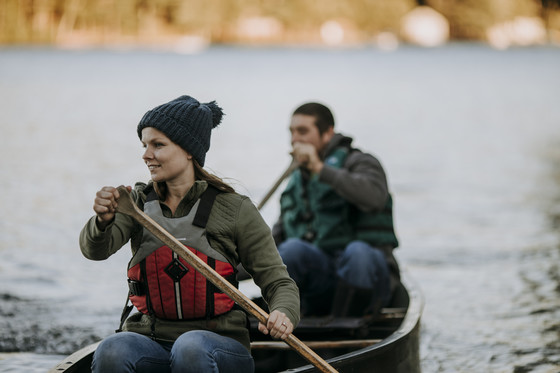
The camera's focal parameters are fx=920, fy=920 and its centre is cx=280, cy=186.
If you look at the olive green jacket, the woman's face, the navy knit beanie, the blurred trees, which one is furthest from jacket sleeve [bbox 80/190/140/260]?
the blurred trees

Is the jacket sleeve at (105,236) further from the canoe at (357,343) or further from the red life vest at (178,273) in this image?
the canoe at (357,343)

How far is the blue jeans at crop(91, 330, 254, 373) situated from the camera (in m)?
2.66

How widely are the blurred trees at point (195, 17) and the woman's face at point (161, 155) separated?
→ 221 ft

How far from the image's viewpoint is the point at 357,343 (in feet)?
14.2

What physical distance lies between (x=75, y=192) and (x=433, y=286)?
8.91 m

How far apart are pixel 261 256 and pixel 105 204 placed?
54 centimetres

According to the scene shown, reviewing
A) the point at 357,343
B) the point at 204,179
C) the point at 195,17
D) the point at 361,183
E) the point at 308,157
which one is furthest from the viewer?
the point at 195,17

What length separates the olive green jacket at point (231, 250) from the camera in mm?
2855

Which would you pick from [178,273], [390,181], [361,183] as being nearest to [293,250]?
[361,183]

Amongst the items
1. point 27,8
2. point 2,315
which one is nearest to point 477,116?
point 2,315

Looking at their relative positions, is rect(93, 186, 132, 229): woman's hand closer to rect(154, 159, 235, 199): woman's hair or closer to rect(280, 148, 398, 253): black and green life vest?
rect(154, 159, 235, 199): woman's hair

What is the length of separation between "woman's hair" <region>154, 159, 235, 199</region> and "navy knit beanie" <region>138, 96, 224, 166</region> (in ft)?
0.09

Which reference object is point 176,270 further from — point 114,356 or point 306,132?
point 306,132

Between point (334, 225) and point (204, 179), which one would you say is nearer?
point (204, 179)
